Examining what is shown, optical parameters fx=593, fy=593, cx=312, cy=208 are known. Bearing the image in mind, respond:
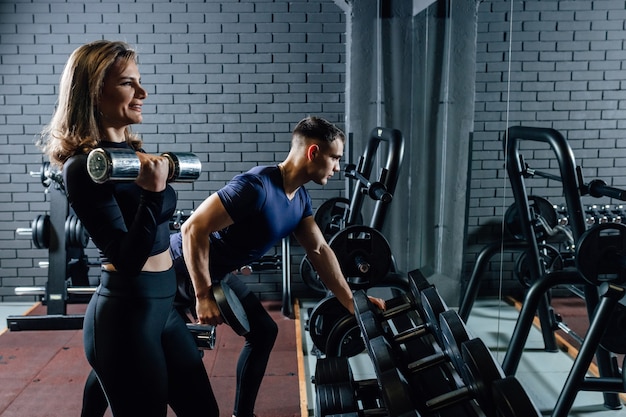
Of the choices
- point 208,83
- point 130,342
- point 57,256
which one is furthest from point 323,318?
point 208,83

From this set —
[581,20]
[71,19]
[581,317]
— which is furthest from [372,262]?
[71,19]

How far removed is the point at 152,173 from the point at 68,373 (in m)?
2.33

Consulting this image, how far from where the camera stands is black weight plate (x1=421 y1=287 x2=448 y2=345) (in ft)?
6.10

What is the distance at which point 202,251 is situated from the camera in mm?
2129

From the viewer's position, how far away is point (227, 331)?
13.3 feet

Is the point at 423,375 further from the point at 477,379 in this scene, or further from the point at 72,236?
the point at 72,236

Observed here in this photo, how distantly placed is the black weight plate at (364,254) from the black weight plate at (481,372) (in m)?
1.35

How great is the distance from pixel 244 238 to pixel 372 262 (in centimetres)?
74

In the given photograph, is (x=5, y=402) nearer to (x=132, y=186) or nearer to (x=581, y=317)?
(x=132, y=186)

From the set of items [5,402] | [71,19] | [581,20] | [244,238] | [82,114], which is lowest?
[5,402]

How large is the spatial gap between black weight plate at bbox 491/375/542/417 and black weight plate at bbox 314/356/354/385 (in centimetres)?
65

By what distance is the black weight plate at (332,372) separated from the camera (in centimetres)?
187

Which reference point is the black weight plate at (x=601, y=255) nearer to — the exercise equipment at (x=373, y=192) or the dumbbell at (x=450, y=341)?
the dumbbell at (x=450, y=341)

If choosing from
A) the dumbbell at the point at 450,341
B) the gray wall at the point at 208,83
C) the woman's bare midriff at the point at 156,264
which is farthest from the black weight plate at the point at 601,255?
the gray wall at the point at 208,83
